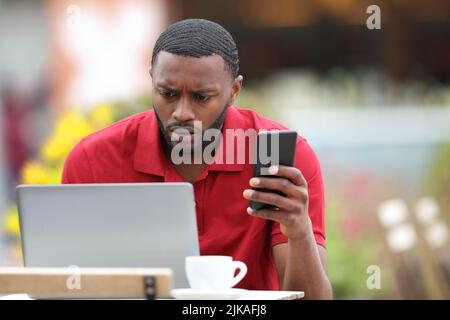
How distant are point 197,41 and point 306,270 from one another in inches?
28.9

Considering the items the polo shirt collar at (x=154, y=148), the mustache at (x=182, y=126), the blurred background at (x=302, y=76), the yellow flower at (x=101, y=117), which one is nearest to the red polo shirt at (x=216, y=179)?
the polo shirt collar at (x=154, y=148)

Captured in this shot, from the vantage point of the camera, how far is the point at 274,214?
8.61 ft

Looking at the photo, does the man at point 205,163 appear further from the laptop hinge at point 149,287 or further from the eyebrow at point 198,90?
the laptop hinge at point 149,287

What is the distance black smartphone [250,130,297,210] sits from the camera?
2.52 m

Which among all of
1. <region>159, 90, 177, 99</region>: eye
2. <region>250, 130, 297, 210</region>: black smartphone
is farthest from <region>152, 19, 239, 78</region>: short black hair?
<region>250, 130, 297, 210</region>: black smartphone

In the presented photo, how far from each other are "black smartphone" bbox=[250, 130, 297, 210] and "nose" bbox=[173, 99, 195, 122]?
0.47 meters

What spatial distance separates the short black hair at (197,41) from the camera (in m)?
3.04

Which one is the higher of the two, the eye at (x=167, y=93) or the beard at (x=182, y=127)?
the eye at (x=167, y=93)

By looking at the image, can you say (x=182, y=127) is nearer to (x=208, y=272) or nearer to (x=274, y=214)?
(x=274, y=214)

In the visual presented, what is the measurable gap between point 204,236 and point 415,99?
12.7 feet

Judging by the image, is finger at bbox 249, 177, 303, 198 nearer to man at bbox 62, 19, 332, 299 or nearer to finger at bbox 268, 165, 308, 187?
finger at bbox 268, 165, 308, 187

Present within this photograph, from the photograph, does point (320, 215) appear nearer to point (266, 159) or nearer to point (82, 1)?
point (266, 159)

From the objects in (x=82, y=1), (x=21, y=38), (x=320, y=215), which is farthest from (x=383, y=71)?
(x=320, y=215)

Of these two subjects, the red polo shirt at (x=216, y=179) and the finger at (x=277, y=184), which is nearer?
the finger at (x=277, y=184)
